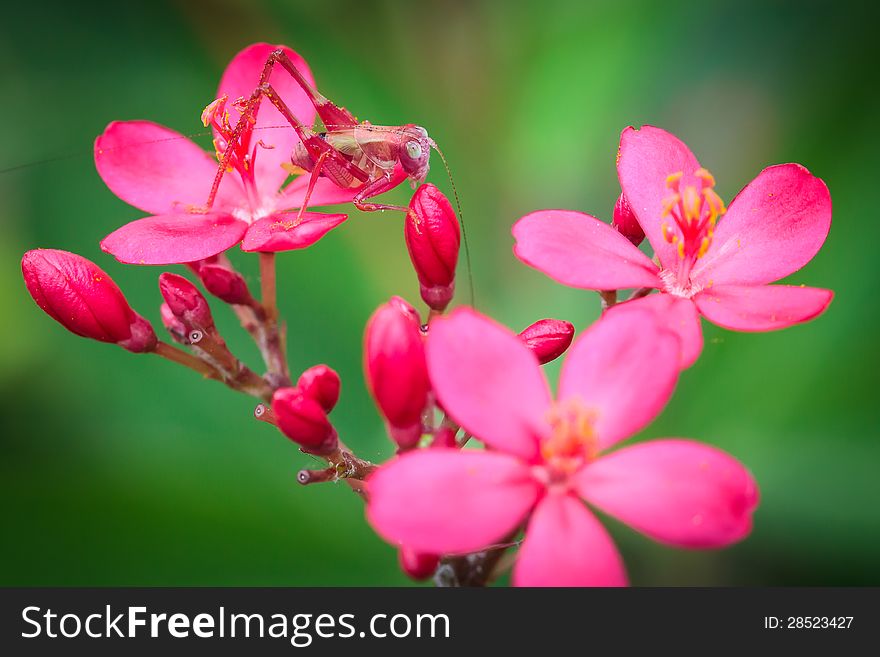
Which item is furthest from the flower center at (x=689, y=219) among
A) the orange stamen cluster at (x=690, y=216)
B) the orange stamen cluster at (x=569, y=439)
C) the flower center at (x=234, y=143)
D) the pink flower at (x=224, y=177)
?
the flower center at (x=234, y=143)

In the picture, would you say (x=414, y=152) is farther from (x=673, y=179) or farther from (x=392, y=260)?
(x=392, y=260)

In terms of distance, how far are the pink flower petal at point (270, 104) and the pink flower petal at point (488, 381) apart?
1.82 feet

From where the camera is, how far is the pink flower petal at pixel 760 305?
2.87 ft

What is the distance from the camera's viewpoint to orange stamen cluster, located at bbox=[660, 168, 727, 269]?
1008mm

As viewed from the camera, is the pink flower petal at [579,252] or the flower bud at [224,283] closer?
the pink flower petal at [579,252]

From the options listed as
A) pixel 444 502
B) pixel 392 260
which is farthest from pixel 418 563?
pixel 392 260

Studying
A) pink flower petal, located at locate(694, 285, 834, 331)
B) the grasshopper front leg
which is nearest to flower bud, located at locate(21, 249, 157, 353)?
the grasshopper front leg

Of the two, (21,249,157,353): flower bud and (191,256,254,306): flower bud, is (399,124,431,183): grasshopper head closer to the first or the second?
(191,256,254,306): flower bud

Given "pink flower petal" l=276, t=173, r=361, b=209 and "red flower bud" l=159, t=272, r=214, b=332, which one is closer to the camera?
"red flower bud" l=159, t=272, r=214, b=332

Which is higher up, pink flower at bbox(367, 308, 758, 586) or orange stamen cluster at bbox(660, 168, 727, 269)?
orange stamen cluster at bbox(660, 168, 727, 269)

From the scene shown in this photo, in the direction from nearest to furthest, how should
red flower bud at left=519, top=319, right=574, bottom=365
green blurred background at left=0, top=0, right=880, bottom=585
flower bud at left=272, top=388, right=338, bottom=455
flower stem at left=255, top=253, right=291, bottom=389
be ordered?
flower bud at left=272, top=388, right=338, bottom=455
red flower bud at left=519, top=319, right=574, bottom=365
flower stem at left=255, top=253, right=291, bottom=389
green blurred background at left=0, top=0, right=880, bottom=585

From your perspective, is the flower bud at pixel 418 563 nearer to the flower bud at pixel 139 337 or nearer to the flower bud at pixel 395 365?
the flower bud at pixel 395 365

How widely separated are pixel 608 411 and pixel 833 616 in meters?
0.36

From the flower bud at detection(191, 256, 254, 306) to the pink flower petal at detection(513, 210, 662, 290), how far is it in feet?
1.25
